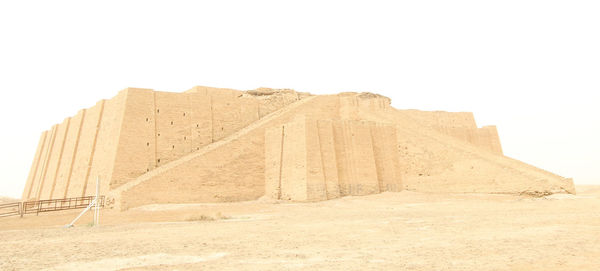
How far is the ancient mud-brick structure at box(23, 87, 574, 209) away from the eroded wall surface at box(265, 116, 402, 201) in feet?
0.16

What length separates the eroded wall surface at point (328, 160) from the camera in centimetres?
1817

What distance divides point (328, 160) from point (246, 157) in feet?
12.7

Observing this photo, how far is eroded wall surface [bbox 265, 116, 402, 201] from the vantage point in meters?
18.2

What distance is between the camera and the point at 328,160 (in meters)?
18.9

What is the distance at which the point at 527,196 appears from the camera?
57.6 ft

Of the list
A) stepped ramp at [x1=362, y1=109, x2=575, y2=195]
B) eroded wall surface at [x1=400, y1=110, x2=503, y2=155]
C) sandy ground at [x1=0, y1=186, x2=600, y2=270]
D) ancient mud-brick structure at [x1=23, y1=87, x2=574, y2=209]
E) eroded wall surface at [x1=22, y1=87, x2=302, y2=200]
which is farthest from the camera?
eroded wall surface at [x1=400, y1=110, x2=503, y2=155]

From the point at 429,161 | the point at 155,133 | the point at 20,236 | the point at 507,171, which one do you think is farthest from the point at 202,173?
the point at 507,171

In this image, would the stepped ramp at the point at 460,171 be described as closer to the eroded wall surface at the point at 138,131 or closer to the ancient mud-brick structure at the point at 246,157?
the ancient mud-brick structure at the point at 246,157

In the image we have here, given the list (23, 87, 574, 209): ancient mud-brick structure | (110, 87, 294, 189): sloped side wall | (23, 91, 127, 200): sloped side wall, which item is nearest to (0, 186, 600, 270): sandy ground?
(23, 87, 574, 209): ancient mud-brick structure

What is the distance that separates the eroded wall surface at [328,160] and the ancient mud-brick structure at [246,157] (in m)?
0.05

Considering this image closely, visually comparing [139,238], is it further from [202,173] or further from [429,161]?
[429,161]

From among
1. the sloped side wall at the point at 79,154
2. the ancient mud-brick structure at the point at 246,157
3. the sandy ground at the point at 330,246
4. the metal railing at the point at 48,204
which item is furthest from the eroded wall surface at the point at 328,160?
the sandy ground at the point at 330,246

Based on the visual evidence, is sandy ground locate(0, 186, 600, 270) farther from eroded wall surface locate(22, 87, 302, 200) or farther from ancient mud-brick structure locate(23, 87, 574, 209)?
eroded wall surface locate(22, 87, 302, 200)

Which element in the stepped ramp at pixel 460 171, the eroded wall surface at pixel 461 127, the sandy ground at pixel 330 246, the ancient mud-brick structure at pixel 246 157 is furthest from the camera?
the eroded wall surface at pixel 461 127
